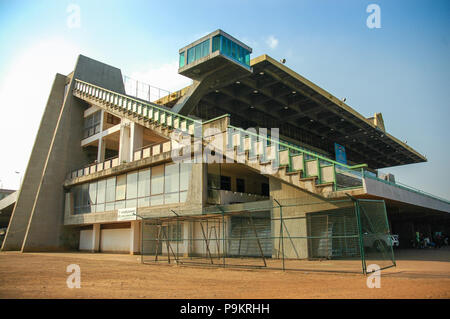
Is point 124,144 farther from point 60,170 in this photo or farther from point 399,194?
point 399,194

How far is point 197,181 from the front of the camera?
23641 mm

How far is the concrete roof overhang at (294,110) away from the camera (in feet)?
105

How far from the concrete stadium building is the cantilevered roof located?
0.14 meters

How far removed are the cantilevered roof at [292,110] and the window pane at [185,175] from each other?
10.9m

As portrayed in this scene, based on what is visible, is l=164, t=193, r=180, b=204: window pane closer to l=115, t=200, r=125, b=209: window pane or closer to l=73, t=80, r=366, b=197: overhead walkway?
l=73, t=80, r=366, b=197: overhead walkway

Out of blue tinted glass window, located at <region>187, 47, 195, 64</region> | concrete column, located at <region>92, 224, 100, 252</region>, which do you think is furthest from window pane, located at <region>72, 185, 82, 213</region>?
blue tinted glass window, located at <region>187, 47, 195, 64</region>

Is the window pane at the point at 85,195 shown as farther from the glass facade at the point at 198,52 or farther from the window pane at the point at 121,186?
the glass facade at the point at 198,52

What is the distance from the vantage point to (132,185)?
29.3m

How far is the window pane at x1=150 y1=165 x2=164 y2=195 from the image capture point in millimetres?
26438

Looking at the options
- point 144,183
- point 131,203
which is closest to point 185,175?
point 144,183

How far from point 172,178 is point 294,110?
61.6 ft

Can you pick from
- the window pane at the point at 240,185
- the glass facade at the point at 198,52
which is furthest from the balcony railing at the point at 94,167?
the glass facade at the point at 198,52

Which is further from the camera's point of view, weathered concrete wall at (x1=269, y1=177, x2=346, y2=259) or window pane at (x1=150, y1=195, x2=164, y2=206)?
window pane at (x1=150, y1=195, x2=164, y2=206)
